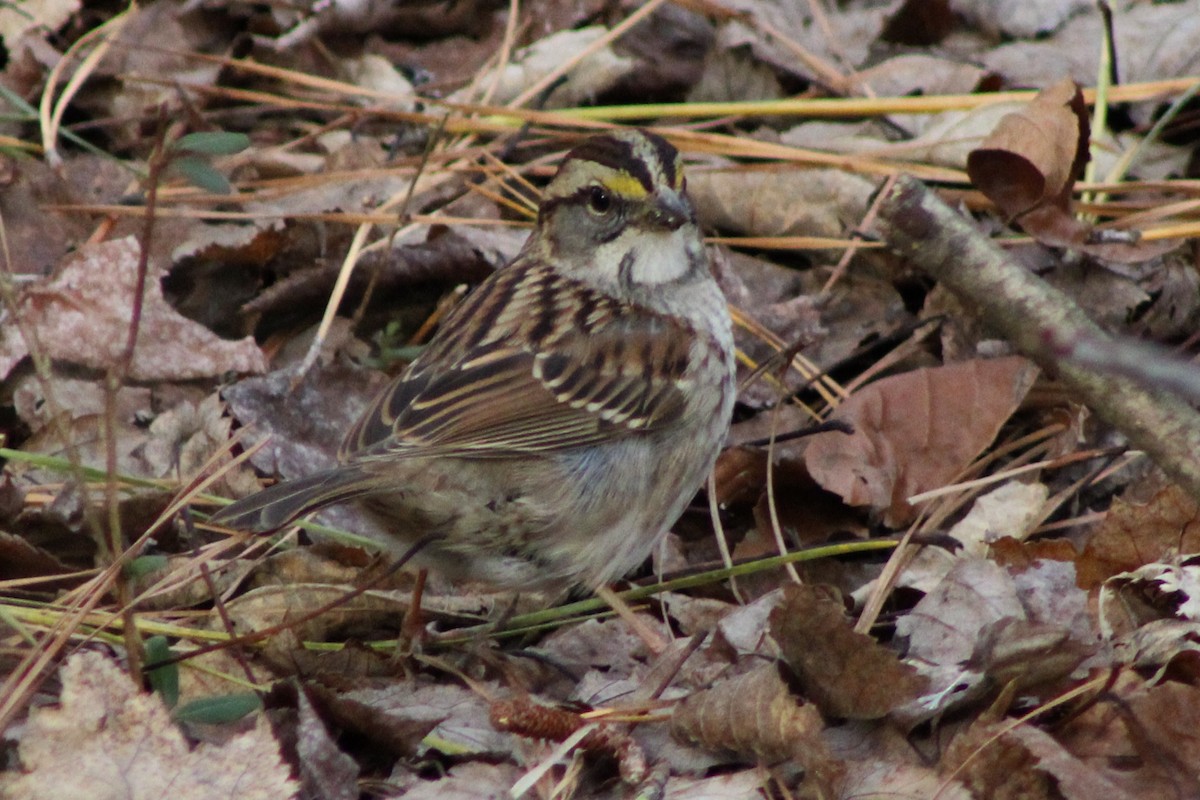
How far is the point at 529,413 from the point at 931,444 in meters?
1.19

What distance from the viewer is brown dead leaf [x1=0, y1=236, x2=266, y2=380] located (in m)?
4.36

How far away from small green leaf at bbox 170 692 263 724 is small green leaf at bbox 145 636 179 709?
0.18ft

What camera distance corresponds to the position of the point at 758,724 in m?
2.77

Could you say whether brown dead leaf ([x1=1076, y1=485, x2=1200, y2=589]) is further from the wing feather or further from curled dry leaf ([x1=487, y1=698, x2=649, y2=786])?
curled dry leaf ([x1=487, y1=698, x2=649, y2=786])

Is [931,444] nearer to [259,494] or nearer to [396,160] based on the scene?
[259,494]

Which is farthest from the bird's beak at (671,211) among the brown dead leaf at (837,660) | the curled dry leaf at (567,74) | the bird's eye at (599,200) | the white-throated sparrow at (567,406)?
the curled dry leaf at (567,74)

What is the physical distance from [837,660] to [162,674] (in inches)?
53.4

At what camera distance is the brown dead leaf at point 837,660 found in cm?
278

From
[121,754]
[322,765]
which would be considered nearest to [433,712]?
[322,765]

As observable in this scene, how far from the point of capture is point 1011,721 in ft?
8.80

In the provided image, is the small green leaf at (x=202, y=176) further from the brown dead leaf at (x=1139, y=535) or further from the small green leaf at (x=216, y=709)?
the brown dead leaf at (x=1139, y=535)

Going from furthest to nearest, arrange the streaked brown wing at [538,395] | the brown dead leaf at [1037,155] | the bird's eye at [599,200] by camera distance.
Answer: the brown dead leaf at [1037,155] → the bird's eye at [599,200] → the streaked brown wing at [538,395]

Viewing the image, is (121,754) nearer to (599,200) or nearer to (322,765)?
(322,765)

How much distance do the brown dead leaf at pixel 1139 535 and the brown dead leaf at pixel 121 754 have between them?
73.2 inches
